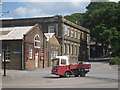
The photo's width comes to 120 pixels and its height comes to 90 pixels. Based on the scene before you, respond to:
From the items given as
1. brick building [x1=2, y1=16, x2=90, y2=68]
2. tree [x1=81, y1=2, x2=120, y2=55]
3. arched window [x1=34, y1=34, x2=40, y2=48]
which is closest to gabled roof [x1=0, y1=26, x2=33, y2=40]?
arched window [x1=34, y1=34, x2=40, y2=48]

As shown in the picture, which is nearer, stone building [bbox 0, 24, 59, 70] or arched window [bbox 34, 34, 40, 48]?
stone building [bbox 0, 24, 59, 70]

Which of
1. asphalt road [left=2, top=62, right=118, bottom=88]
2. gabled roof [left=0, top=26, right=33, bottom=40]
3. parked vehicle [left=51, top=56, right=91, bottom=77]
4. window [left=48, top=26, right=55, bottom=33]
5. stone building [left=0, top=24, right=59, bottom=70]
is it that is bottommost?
asphalt road [left=2, top=62, right=118, bottom=88]

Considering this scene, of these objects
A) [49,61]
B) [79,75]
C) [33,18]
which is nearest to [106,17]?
[33,18]

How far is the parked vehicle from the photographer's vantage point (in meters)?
23.6

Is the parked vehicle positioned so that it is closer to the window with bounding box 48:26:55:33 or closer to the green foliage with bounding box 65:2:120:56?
the window with bounding box 48:26:55:33

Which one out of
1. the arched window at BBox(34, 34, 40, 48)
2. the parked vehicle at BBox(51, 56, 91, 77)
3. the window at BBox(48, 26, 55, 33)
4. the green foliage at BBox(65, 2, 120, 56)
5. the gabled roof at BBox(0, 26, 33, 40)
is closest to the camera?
the parked vehicle at BBox(51, 56, 91, 77)

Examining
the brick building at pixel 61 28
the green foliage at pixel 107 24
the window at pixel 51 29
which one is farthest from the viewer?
the green foliage at pixel 107 24

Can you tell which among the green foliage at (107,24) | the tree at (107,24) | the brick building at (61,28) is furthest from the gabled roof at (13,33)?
the tree at (107,24)

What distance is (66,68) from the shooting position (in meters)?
23.9

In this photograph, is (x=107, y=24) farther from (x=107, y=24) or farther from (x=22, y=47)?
(x=22, y=47)

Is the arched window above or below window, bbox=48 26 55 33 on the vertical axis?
below

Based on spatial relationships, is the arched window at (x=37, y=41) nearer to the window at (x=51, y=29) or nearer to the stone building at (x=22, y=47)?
the stone building at (x=22, y=47)

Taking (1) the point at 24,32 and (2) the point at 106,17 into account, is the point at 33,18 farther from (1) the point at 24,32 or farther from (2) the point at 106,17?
(2) the point at 106,17

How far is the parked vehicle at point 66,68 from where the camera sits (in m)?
23.6
